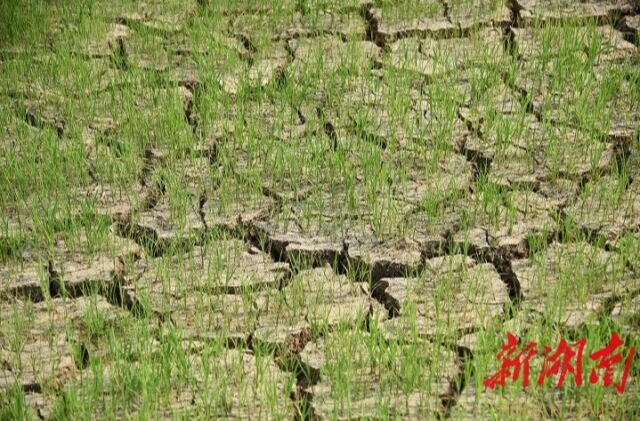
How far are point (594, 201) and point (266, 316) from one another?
3.70 feet

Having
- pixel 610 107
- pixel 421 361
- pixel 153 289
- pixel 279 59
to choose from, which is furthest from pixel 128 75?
pixel 421 361

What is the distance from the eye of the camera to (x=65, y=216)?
3.95 metres

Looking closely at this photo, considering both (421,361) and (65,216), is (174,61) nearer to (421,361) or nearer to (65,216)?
(65,216)

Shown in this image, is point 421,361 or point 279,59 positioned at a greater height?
point 279,59

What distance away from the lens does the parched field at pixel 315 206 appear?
3.27m

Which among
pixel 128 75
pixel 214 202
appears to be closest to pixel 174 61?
pixel 128 75

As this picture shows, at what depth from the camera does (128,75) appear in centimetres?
482

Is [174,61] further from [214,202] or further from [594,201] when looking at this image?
[594,201]

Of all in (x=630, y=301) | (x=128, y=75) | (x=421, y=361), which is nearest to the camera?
(x=421, y=361)

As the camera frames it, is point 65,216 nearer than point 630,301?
No

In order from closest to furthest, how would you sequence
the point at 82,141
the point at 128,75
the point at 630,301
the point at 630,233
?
the point at 630,301
the point at 630,233
the point at 82,141
the point at 128,75

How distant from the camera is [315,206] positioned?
160 inches

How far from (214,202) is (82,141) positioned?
59 centimetres

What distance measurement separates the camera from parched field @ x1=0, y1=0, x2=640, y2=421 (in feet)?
10.7
